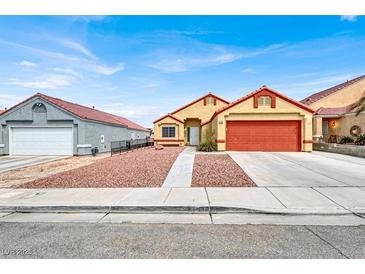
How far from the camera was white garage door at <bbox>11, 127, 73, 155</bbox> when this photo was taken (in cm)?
1745

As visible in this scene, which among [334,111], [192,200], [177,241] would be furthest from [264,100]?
[177,241]

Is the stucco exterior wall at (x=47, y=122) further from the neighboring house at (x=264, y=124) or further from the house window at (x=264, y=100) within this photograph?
the house window at (x=264, y=100)

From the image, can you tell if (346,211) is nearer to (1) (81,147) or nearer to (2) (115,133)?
(1) (81,147)

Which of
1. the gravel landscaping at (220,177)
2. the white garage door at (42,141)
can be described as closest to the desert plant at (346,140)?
the gravel landscaping at (220,177)

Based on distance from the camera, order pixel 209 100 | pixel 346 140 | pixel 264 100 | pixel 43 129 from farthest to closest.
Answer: pixel 209 100, pixel 346 140, pixel 264 100, pixel 43 129

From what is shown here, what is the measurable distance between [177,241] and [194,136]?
2479 cm

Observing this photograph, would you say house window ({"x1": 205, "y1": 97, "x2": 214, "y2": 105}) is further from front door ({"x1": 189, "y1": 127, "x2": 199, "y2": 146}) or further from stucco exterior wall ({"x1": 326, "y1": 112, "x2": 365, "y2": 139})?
stucco exterior wall ({"x1": 326, "y1": 112, "x2": 365, "y2": 139})

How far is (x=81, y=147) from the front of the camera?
56.9 ft

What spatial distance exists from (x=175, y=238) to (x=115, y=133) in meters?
21.4

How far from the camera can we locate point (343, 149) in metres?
16.5

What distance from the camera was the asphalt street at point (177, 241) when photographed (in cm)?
346

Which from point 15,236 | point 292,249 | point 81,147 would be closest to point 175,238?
point 292,249

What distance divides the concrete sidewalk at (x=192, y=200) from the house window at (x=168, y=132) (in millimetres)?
20189

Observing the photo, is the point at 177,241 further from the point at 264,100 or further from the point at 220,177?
the point at 264,100
